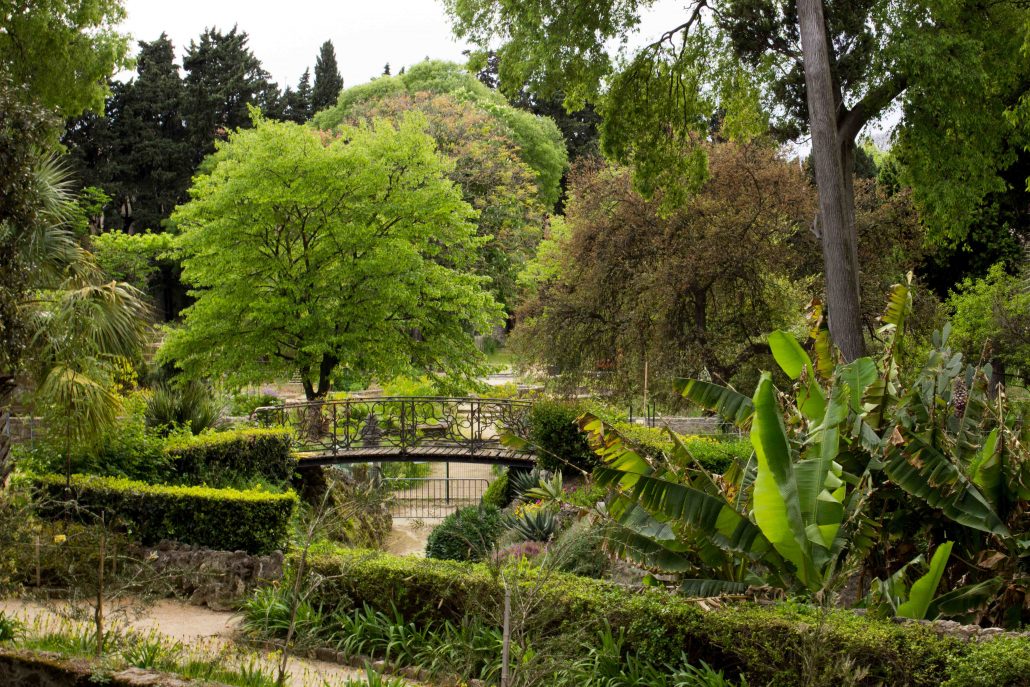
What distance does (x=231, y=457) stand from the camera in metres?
14.9

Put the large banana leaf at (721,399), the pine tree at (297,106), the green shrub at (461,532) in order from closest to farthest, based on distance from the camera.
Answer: the large banana leaf at (721,399) → the green shrub at (461,532) → the pine tree at (297,106)

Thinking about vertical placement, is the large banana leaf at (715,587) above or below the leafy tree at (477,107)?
below

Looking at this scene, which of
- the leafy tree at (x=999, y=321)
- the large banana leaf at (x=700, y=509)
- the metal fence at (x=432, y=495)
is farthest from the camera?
the leafy tree at (x=999, y=321)

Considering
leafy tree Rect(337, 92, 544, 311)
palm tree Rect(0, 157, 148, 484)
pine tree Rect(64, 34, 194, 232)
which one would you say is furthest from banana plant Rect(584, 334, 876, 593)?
pine tree Rect(64, 34, 194, 232)

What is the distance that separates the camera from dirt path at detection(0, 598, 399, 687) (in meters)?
8.26

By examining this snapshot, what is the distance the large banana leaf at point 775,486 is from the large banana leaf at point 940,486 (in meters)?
0.96

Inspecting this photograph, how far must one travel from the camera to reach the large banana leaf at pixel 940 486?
7391 mm

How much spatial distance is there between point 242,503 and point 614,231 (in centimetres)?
1261

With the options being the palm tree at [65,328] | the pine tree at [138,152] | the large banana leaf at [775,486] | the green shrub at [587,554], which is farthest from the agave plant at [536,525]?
the pine tree at [138,152]

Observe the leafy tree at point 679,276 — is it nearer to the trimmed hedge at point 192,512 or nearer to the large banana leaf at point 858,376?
the trimmed hedge at point 192,512

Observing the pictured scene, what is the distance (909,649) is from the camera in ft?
21.4

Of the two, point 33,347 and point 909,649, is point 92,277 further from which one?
point 909,649

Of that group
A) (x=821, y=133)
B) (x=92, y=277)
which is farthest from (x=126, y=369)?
(x=821, y=133)

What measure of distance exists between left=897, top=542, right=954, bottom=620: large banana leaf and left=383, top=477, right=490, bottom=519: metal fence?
12215 millimetres
